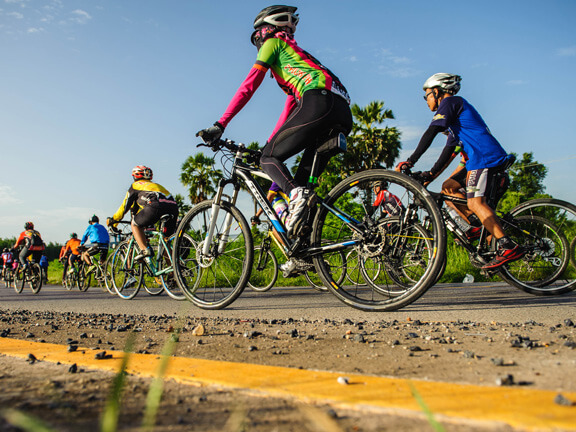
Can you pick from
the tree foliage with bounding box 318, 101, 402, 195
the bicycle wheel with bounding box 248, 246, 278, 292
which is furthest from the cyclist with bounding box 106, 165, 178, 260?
the tree foliage with bounding box 318, 101, 402, 195

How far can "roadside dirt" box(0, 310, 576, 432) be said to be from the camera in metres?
1.04

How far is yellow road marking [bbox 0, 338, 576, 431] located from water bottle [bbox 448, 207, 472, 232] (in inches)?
130

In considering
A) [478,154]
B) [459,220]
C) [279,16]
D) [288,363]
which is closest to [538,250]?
[459,220]

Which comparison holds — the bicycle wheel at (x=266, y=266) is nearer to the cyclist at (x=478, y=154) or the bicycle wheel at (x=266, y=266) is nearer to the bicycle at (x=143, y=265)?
the bicycle at (x=143, y=265)

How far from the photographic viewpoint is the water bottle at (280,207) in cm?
353

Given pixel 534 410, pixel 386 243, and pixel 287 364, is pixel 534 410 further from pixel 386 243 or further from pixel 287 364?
pixel 386 243

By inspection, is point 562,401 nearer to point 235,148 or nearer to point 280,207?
point 280,207

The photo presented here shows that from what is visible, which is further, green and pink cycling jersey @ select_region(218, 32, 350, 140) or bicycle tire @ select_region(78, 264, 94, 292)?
bicycle tire @ select_region(78, 264, 94, 292)

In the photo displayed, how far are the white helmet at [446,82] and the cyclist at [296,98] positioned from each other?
5.87 ft

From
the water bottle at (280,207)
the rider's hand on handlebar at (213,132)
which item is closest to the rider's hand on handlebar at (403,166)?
the water bottle at (280,207)

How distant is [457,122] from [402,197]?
56.1 inches

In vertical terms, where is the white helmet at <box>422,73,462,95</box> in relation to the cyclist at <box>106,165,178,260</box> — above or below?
above

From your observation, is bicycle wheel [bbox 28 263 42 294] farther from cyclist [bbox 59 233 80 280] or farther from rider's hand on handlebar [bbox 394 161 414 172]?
rider's hand on handlebar [bbox 394 161 414 172]

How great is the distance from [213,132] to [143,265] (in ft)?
14.9
